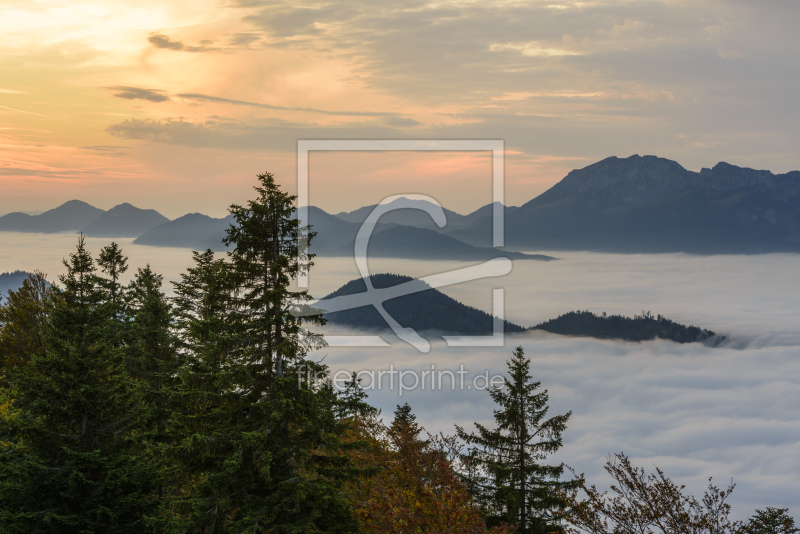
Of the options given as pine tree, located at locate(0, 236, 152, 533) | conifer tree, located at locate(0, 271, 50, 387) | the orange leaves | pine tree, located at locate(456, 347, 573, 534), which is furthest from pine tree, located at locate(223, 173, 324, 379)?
conifer tree, located at locate(0, 271, 50, 387)

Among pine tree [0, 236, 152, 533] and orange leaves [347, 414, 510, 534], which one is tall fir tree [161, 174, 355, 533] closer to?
orange leaves [347, 414, 510, 534]

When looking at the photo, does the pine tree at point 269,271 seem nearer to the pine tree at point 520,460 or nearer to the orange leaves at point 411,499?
the orange leaves at point 411,499

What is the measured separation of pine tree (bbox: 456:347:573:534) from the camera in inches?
1293

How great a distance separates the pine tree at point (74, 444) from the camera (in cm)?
2119

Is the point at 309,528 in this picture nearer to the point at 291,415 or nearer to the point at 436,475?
the point at 291,415

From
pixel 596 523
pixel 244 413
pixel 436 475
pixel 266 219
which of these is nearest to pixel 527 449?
pixel 436 475

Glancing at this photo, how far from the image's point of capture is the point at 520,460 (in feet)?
111

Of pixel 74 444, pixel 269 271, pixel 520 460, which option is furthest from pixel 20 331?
pixel 520 460

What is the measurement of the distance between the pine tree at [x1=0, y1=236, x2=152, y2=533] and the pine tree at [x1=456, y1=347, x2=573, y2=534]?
62.5 ft

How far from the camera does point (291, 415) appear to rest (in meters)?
19.7

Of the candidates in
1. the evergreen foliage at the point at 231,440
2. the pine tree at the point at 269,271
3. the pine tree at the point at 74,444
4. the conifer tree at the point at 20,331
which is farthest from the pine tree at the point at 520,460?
the conifer tree at the point at 20,331

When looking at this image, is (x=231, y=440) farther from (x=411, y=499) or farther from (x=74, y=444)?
(x=411, y=499)

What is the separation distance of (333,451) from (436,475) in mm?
9489

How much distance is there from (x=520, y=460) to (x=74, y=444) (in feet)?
73.8
